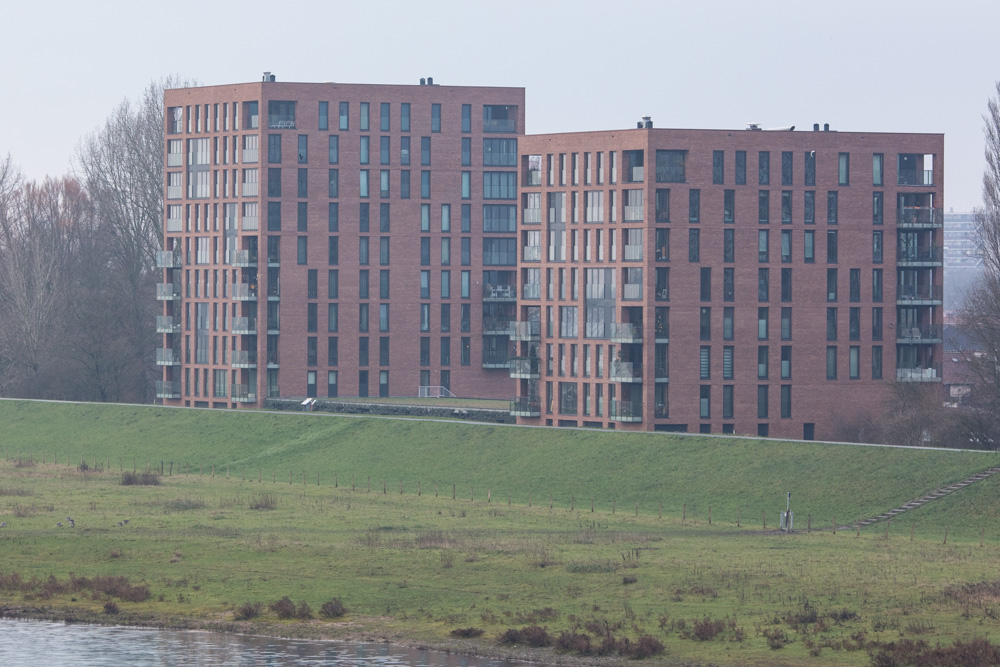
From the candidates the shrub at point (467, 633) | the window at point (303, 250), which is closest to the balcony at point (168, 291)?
the window at point (303, 250)

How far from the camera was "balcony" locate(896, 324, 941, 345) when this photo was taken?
4978 inches

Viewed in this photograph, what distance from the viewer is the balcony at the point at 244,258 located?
141m

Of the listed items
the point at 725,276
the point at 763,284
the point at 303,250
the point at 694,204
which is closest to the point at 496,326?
the point at 303,250

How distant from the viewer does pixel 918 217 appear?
125m

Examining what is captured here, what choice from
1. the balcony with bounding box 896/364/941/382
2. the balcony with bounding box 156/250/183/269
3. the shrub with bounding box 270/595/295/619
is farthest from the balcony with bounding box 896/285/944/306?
the shrub with bounding box 270/595/295/619

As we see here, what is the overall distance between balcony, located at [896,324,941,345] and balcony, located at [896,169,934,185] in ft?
34.8

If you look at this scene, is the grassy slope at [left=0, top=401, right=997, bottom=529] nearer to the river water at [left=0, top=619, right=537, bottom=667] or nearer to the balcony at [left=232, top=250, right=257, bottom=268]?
the balcony at [left=232, top=250, right=257, bottom=268]

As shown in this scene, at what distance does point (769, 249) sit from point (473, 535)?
55.3 m

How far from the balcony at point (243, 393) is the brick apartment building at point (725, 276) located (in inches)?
1057

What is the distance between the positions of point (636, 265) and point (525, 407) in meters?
13.4

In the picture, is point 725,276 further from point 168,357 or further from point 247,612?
point 247,612

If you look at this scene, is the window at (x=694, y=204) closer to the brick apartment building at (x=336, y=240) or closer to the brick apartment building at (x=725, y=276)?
the brick apartment building at (x=725, y=276)

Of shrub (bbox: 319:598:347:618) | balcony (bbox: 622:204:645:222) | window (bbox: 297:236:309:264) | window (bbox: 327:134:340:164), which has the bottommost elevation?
shrub (bbox: 319:598:347:618)

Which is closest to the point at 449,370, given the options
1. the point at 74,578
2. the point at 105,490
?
the point at 105,490
